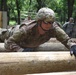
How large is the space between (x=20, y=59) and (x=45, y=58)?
1.06 feet

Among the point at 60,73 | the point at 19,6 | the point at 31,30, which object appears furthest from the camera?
the point at 19,6

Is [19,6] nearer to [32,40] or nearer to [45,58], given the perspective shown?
[32,40]

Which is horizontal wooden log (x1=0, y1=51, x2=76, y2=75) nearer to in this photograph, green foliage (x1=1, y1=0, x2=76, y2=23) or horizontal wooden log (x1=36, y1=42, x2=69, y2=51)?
horizontal wooden log (x1=36, y1=42, x2=69, y2=51)

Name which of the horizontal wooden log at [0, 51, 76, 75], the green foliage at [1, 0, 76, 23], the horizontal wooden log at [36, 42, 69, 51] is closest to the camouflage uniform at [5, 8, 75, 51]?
the horizontal wooden log at [36, 42, 69, 51]

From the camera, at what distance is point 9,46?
487 cm

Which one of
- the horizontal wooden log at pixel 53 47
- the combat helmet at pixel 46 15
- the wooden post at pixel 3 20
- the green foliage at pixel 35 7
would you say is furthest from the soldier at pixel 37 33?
the green foliage at pixel 35 7

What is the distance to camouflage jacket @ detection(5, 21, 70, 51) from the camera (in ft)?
15.9

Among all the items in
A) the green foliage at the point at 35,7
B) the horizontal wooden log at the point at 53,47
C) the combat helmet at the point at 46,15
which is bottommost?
the green foliage at the point at 35,7

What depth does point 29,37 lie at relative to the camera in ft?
16.8

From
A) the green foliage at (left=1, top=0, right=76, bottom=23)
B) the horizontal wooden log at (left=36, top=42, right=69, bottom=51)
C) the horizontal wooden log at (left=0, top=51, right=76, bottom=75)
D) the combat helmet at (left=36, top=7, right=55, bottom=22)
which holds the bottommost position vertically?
the green foliage at (left=1, top=0, right=76, bottom=23)

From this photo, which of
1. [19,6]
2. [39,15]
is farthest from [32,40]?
[19,6]

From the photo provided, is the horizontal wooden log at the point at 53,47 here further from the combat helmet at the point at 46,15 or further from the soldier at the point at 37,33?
the combat helmet at the point at 46,15

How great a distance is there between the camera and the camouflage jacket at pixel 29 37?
4.86 meters

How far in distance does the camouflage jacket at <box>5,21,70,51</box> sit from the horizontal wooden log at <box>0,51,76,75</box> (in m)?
1.08
